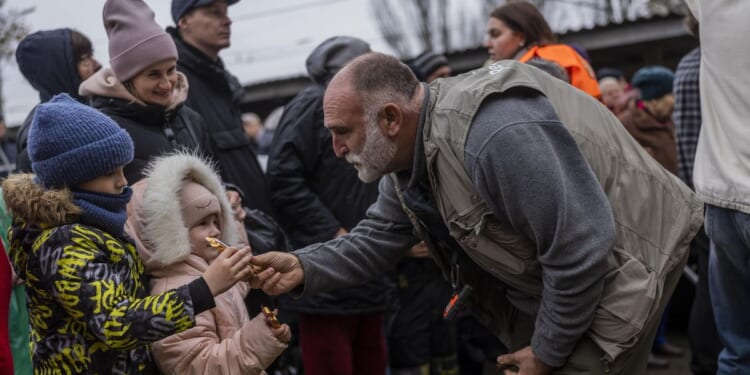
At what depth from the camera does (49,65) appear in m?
3.76

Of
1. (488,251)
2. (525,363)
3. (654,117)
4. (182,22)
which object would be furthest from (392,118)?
(654,117)

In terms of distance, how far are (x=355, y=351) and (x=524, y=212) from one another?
2049mm

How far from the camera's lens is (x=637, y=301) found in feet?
8.23

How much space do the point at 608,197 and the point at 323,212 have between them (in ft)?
5.96

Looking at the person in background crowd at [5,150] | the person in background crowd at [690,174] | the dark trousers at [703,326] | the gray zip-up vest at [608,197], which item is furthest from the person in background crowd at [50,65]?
the person in background crowd at [5,150]

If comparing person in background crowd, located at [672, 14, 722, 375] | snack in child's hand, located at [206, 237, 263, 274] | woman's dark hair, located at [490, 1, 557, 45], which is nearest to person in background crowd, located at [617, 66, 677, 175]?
person in background crowd, located at [672, 14, 722, 375]

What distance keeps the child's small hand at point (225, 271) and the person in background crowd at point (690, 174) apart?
2.75m

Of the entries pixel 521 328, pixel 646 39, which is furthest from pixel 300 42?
pixel 521 328

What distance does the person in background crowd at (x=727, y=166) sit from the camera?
276 centimetres

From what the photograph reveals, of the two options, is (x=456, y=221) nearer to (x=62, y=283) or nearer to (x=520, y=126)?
(x=520, y=126)

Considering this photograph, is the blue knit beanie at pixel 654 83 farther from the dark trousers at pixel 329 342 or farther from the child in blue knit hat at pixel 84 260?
the child in blue knit hat at pixel 84 260

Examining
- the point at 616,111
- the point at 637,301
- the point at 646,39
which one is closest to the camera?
the point at 637,301

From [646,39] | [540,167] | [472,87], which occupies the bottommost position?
[646,39]

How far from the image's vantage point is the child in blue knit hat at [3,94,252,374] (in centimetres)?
236
